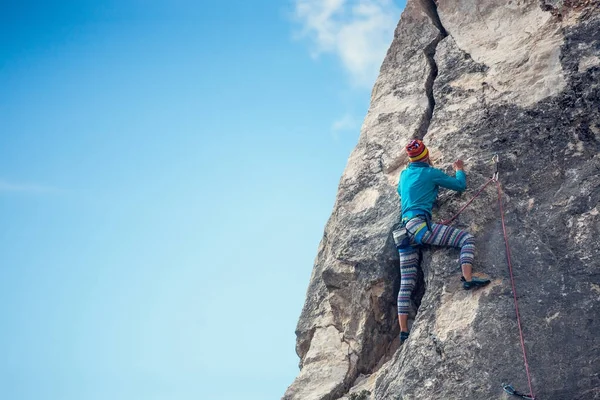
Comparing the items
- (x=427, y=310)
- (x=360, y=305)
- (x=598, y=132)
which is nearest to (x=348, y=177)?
(x=360, y=305)

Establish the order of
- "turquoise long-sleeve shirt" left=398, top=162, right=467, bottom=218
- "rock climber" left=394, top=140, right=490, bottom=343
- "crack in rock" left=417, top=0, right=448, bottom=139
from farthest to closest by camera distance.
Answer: "crack in rock" left=417, top=0, right=448, bottom=139
"turquoise long-sleeve shirt" left=398, top=162, right=467, bottom=218
"rock climber" left=394, top=140, right=490, bottom=343

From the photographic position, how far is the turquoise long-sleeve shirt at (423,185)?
10.1 m

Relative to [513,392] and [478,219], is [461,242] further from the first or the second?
[513,392]

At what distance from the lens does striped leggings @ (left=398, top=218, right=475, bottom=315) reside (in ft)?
31.2

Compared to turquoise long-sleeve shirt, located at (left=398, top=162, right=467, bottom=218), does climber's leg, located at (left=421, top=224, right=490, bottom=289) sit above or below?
below

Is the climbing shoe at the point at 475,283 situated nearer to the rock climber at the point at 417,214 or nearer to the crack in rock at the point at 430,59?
the rock climber at the point at 417,214

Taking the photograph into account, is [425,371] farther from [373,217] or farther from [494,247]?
[373,217]

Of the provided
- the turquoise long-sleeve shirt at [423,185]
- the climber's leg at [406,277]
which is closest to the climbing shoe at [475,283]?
the climber's leg at [406,277]

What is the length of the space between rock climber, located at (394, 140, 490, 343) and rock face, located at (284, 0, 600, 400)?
246 mm

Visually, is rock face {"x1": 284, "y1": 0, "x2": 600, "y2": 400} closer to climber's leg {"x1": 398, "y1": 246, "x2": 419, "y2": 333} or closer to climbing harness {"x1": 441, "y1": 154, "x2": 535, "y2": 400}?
climbing harness {"x1": 441, "y1": 154, "x2": 535, "y2": 400}

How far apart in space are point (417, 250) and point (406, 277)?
45 cm

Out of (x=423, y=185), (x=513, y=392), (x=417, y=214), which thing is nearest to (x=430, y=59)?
(x=423, y=185)

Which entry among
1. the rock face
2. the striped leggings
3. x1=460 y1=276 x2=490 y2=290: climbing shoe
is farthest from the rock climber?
x1=460 y1=276 x2=490 y2=290: climbing shoe

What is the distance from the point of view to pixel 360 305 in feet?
36.4
